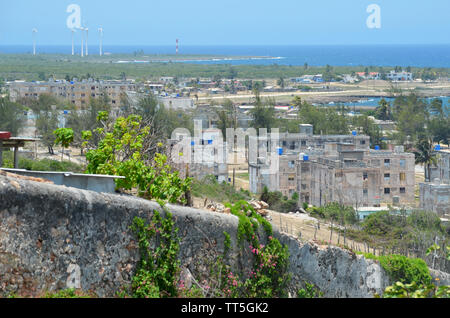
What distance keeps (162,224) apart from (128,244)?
526 millimetres

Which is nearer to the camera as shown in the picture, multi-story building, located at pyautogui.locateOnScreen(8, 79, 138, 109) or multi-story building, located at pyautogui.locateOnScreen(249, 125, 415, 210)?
multi-story building, located at pyautogui.locateOnScreen(249, 125, 415, 210)

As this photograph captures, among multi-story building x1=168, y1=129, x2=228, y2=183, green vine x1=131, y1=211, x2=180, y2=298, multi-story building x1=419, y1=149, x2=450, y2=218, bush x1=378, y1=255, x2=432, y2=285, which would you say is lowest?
multi-story building x1=419, y1=149, x2=450, y2=218

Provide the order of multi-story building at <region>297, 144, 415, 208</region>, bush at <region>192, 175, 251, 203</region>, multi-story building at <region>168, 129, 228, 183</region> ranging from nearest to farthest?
bush at <region>192, 175, 251, 203</region>, multi-story building at <region>297, 144, 415, 208</region>, multi-story building at <region>168, 129, 228, 183</region>

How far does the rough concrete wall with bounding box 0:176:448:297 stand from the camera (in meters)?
6.71

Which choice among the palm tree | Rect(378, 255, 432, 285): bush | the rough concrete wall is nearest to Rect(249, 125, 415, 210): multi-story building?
the palm tree

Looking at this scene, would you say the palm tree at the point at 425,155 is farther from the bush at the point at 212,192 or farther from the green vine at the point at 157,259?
the green vine at the point at 157,259

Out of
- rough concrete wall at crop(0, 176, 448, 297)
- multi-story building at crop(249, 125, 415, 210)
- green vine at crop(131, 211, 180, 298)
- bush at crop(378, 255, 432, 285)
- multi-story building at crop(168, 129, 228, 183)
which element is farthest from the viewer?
multi-story building at crop(168, 129, 228, 183)

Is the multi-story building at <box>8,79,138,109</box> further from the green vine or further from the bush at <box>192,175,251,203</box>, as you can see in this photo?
the green vine

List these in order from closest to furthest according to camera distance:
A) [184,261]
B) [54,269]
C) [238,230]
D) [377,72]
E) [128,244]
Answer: [54,269] < [128,244] < [184,261] < [238,230] < [377,72]

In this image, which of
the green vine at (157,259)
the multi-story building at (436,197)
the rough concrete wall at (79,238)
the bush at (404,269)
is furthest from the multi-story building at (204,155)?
the green vine at (157,259)

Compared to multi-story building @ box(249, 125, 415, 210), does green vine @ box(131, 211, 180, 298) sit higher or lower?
higher
